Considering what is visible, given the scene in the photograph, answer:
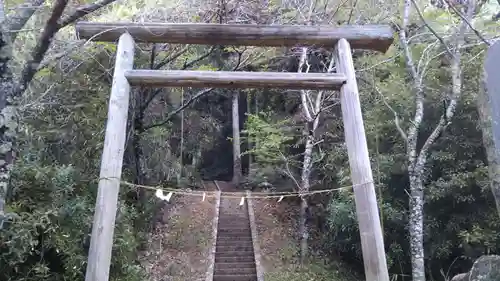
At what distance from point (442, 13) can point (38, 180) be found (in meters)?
8.12

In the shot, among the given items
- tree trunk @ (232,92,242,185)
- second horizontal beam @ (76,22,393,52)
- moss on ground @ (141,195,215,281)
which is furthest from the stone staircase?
second horizontal beam @ (76,22,393,52)

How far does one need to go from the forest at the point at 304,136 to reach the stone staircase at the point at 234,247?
1459mm

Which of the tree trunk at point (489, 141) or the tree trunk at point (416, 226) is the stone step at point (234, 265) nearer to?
the tree trunk at point (416, 226)

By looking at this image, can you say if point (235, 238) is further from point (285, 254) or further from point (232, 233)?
point (285, 254)

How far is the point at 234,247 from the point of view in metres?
11.2

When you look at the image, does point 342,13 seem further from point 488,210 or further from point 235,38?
point 235,38

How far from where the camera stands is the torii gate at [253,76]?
402 cm

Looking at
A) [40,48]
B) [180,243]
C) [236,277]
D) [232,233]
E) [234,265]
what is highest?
[40,48]

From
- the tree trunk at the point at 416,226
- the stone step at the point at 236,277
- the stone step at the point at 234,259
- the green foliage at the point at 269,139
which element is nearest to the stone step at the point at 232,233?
the stone step at the point at 234,259

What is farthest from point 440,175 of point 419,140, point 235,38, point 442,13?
point 235,38

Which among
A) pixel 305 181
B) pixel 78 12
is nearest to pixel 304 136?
pixel 305 181

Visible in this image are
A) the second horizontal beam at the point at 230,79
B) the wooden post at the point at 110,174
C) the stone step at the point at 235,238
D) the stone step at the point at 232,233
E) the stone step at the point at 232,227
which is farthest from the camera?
the stone step at the point at 232,227

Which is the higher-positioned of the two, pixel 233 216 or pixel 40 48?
pixel 233 216

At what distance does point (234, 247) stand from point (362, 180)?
768 cm
